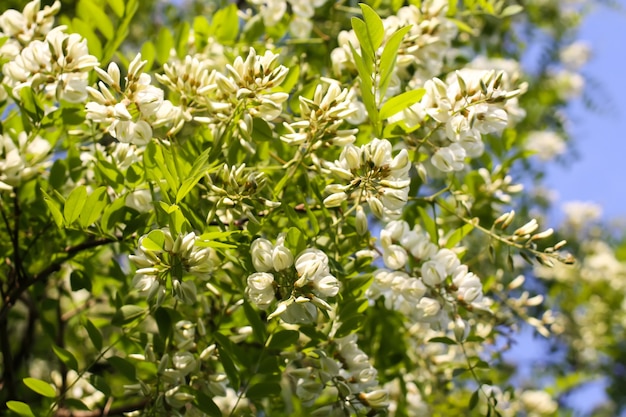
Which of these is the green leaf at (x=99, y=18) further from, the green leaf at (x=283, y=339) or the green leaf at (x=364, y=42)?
the green leaf at (x=283, y=339)

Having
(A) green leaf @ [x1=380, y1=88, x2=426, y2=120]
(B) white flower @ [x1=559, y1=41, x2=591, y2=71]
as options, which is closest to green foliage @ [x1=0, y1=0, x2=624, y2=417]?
(A) green leaf @ [x1=380, y1=88, x2=426, y2=120]

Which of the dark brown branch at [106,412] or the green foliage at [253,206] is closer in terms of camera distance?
the green foliage at [253,206]

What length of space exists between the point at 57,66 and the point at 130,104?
220 millimetres

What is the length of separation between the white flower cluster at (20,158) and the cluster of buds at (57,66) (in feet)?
0.42

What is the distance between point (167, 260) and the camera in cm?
110

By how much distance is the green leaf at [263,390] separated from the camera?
1.31m

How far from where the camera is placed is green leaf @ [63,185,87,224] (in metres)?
1.20

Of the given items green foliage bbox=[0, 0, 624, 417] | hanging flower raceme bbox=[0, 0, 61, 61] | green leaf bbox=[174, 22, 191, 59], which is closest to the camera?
green foliage bbox=[0, 0, 624, 417]

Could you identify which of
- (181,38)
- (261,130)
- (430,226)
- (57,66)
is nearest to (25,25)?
(57,66)

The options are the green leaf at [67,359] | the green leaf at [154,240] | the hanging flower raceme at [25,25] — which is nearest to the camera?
the green leaf at [154,240]

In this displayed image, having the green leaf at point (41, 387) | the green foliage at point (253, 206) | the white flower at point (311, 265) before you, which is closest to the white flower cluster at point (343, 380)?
the green foliage at point (253, 206)

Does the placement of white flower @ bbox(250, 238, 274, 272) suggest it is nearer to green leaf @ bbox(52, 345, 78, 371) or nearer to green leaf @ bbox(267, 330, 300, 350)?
green leaf @ bbox(267, 330, 300, 350)

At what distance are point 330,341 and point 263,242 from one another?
32 centimetres

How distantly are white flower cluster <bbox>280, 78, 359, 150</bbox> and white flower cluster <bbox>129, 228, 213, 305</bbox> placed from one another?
0.26 metres
